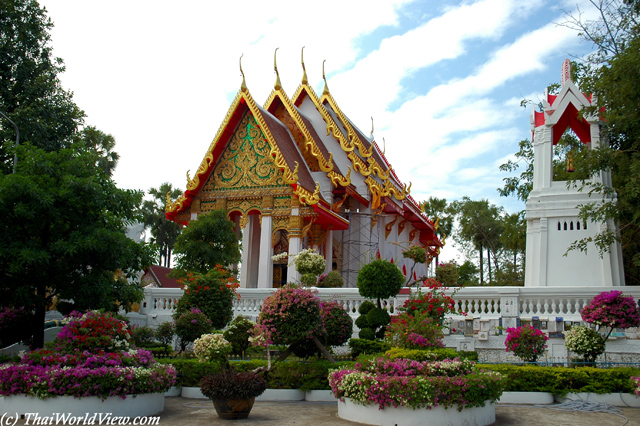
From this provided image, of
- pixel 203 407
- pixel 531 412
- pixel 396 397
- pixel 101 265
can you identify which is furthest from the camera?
pixel 101 265

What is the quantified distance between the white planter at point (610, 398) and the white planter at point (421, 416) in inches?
85.9

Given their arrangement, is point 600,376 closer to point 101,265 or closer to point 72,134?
point 101,265

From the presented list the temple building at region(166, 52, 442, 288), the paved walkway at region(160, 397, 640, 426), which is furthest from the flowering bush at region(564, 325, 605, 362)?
the temple building at region(166, 52, 442, 288)

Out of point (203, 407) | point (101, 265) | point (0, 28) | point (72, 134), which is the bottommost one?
point (203, 407)

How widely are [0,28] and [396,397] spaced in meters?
17.8

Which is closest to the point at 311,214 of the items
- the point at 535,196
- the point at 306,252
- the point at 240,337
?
the point at 306,252

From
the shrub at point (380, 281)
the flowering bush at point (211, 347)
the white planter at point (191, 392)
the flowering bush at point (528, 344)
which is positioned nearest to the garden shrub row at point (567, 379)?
the flowering bush at point (528, 344)

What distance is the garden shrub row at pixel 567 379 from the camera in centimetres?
930

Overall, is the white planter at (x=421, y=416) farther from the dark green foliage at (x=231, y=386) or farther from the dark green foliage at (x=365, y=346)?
the dark green foliage at (x=365, y=346)

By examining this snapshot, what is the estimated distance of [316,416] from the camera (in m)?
8.34

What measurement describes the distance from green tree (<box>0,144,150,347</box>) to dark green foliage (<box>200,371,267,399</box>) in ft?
10.1

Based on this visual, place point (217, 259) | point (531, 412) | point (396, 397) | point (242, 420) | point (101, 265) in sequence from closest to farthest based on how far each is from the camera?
point (396, 397) → point (242, 420) → point (531, 412) → point (101, 265) → point (217, 259)

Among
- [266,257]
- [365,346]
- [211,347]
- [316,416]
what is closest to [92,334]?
[211,347]

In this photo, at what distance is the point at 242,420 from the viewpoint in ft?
26.2
